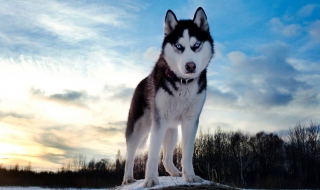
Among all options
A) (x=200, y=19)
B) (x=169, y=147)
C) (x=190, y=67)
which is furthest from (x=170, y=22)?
(x=169, y=147)

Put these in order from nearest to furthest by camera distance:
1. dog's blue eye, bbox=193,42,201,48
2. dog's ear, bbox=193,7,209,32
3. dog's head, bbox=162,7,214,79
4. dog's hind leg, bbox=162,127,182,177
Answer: dog's head, bbox=162,7,214,79
dog's blue eye, bbox=193,42,201,48
dog's ear, bbox=193,7,209,32
dog's hind leg, bbox=162,127,182,177

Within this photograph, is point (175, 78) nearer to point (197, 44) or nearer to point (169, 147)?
point (197, 44)

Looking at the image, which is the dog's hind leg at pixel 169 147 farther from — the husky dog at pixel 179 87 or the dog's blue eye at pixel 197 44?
the dog's blue eye at pixel 197 44

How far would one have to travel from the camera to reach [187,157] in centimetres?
597

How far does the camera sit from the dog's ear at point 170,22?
592cm

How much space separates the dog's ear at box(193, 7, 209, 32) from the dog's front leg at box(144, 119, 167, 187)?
1.90 meters

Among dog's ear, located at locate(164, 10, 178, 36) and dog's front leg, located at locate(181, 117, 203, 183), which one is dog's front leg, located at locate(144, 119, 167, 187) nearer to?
dog's front leg, located at locate(181, 117, 203, 183)

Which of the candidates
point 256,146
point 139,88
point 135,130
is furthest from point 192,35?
point 256,146

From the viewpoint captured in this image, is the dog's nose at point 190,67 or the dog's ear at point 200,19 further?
the dog's ear at point 200,19

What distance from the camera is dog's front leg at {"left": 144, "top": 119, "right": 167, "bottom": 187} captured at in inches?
228

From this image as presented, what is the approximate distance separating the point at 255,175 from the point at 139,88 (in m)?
50.2

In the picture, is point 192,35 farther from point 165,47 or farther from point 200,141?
point 200,141

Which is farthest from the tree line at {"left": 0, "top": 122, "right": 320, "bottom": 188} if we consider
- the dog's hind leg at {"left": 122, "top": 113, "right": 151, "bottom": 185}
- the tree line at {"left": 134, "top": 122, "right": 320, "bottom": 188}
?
the dog's hind leg at {"left": 122, "top": 113, "right": 151, "bottom": 185}

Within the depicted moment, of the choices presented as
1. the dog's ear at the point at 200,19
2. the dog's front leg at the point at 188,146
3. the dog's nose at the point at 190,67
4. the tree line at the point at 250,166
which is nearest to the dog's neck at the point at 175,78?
the dog's nose at the point at 190,67
